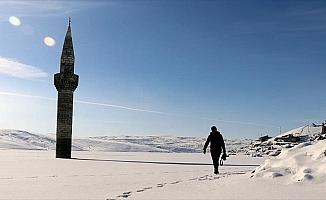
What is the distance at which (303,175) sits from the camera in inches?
360

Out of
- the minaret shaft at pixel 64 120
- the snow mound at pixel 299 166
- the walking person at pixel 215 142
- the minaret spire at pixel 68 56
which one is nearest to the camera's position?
the snow mound at pixel 299 166

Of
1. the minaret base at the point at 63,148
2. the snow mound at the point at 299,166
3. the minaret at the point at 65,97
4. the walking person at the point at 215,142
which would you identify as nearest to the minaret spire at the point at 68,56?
the minaret at the point at 65,97

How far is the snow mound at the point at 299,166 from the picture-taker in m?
9.15

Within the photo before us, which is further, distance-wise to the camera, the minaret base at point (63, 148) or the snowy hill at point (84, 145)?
the snowy hill at point (84, 145)

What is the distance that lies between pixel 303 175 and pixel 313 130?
40.3 m

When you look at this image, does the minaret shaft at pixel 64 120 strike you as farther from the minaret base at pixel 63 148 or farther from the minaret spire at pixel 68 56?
the minaret spire at pixel 68 56

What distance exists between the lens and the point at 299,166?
9906mm

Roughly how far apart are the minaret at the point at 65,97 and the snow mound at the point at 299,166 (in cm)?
1912

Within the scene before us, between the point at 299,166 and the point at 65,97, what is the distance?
67.4 ft

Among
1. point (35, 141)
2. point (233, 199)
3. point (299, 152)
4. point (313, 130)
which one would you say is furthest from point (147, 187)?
point (35, 141)

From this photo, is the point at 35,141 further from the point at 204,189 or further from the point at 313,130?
the point at 204,189

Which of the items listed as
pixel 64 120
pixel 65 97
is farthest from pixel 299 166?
pixel 65 97

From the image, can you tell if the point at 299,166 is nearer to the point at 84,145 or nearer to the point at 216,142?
the point at 216,142

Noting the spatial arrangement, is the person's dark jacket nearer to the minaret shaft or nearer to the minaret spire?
the minaret shaft
